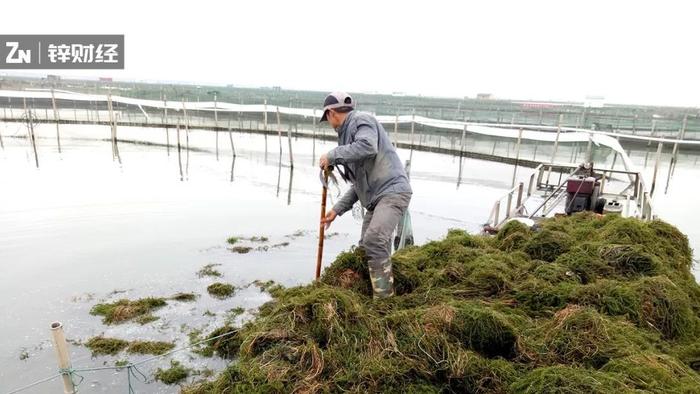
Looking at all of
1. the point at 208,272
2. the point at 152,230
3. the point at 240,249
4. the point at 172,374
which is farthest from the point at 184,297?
the point at 152,230

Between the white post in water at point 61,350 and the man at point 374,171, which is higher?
the man at point 374,171

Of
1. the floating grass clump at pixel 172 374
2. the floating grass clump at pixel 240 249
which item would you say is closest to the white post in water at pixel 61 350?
the floating grass clump at pixel 172 374

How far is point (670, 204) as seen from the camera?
38.0 ft

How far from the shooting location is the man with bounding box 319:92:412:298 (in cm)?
312

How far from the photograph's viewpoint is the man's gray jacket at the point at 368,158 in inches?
122

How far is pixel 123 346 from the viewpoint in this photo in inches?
160

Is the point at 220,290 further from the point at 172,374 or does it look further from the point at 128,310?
the point at 172,374

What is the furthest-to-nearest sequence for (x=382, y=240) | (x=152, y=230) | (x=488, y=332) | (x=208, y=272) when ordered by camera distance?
(x=152, y=230) < (x=208, y=272) < (x=382, y=240) < (x=488, y=332)

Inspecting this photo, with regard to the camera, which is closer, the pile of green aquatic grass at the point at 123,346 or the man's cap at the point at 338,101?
the man's cap at the point at 338,101

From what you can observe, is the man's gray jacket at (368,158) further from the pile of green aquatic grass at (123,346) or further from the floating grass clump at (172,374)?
the pile of green aquatic grass at (123,346)

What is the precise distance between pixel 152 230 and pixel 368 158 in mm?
5744

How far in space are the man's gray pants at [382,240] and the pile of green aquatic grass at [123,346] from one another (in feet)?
7.45

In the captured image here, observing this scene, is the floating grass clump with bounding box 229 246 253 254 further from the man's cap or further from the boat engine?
the boat engine

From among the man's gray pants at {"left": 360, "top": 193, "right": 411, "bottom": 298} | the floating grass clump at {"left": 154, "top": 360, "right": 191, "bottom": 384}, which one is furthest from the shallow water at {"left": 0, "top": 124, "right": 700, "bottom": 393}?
the man's gray pants at {"left": 360, "top": 193, "right": 411, "bottom": 298}
